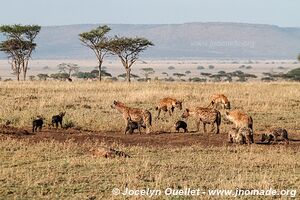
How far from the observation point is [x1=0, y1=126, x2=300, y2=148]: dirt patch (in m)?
14.6

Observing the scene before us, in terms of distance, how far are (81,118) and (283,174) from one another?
9.36m

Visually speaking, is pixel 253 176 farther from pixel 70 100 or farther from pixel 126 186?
pixel 70 100

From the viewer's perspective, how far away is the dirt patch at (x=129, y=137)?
1463 cm

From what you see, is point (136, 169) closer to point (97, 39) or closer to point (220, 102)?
point (220, 102)

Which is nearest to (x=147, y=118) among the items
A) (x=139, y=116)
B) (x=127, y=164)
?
(x=139, y=116)

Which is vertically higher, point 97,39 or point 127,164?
point 97,39

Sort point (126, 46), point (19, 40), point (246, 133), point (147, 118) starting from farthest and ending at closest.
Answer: point (126, 46) → point (19, 40) → point (147, 118) → point (246, 133)

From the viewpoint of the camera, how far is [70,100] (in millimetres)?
24844

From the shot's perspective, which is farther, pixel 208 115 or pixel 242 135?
pixel 208 115

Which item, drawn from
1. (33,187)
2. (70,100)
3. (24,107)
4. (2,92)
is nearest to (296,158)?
(33,187)

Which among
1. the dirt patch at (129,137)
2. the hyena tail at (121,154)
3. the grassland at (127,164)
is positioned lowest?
the dirt patch at (129,137)

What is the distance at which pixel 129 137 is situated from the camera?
15586mm

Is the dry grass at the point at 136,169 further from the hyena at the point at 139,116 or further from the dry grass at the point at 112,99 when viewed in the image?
the dry grass at the point at 112,99

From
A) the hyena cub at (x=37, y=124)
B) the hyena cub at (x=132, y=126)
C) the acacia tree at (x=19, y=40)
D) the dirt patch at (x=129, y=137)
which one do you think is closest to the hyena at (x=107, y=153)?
the dirt patch at (x=129, y=137)
